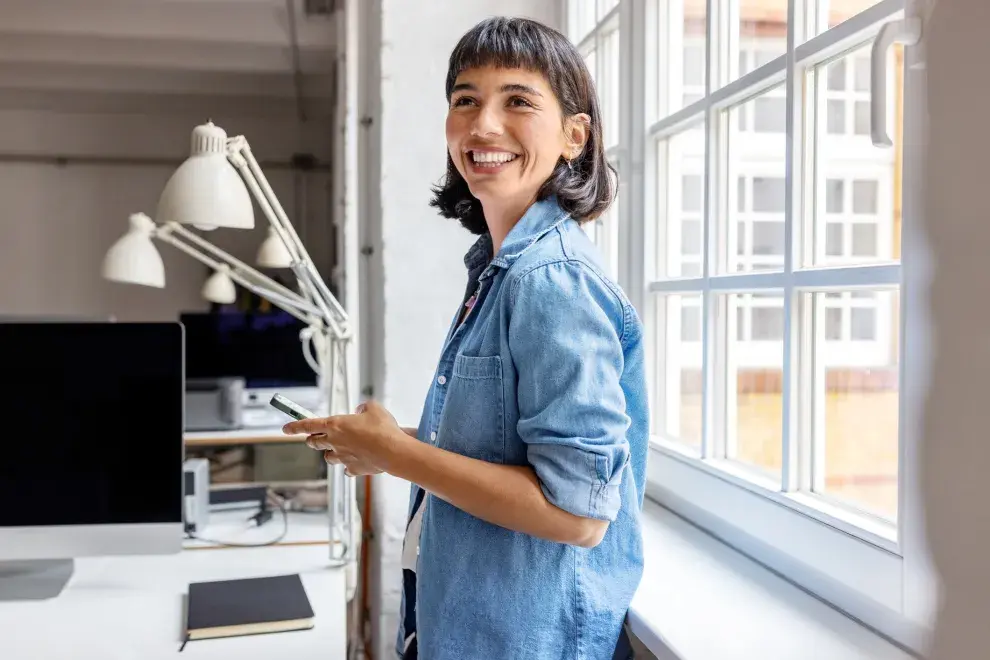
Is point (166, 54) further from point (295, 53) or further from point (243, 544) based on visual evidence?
point (243, 544)

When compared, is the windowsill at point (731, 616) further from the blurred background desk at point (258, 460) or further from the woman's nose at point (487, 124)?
the blurred background desk at point (258, 460)

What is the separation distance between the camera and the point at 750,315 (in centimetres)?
132

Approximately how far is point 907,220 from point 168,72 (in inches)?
208

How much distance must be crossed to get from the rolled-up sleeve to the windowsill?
214 mm

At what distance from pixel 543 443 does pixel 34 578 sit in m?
1.13

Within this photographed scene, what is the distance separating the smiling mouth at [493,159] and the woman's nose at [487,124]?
2 cm

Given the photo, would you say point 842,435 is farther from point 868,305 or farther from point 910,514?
point 910,514

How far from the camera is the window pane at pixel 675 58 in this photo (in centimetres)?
149

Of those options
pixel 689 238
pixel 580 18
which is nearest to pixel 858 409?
pixel 689 238

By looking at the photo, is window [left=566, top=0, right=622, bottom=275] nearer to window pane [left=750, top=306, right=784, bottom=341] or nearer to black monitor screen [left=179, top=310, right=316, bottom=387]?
window pane [left=750, top=306, right=784, bottom=341]

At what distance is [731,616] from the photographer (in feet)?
3.14

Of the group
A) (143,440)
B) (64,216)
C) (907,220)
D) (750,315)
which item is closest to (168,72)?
(64,216)

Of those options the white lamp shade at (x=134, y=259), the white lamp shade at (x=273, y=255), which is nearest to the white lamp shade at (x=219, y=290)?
the white lamp shade at (x=273, y=255)

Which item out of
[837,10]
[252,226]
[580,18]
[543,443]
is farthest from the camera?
[580,18]
